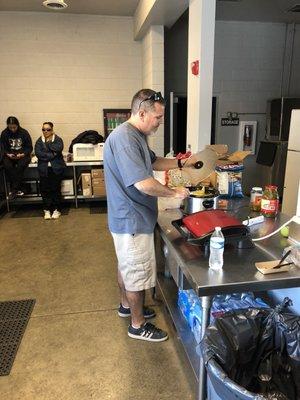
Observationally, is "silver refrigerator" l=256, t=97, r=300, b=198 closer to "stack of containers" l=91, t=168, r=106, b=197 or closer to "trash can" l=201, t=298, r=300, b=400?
"stack of containers" l=91, t=168, r=106, b=197

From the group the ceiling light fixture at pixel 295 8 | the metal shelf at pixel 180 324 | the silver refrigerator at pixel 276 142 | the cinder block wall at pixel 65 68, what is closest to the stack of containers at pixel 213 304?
the metal shelf at pixel 180 324

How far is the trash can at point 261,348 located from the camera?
4.19 ft

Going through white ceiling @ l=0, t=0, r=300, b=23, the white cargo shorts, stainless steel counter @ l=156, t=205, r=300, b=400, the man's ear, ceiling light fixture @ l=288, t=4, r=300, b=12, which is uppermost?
white ceiling @ l=0, t=0, r=300, b=23

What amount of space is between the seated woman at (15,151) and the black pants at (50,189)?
0.37 m

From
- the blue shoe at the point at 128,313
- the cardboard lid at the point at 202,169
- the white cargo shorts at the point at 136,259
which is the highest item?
the cardboard lid at the point at 202,169

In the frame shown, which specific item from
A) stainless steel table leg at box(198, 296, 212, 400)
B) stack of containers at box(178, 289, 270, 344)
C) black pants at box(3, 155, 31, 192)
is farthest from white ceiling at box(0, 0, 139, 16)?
stainless steel table leg at box(198, 296, 212, 400)

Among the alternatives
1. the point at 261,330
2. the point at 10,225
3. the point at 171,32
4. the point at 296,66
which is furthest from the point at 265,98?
the point at 261,330

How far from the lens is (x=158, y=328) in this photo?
227 cm

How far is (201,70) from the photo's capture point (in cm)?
288

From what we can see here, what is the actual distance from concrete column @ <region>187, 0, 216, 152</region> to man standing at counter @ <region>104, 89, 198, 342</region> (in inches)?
45.5

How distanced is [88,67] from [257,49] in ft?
9.36

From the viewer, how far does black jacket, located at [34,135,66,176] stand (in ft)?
15.7

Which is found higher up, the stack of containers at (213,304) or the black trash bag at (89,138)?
the black trash bag at (89,138)

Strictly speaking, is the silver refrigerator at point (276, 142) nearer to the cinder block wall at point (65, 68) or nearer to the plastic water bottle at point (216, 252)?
the cinder block wall at point (65, 68)
